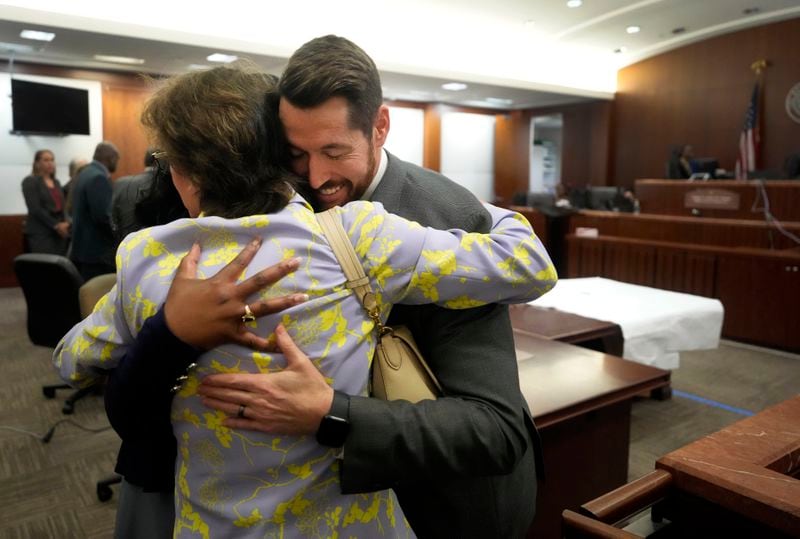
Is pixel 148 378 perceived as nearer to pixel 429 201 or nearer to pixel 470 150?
pixel 429 201

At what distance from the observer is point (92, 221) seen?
402 cm

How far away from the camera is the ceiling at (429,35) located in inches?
257

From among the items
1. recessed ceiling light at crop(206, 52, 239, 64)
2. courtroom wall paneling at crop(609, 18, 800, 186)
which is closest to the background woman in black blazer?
recessed ceiling light at crop(206, 52, 239, 64)

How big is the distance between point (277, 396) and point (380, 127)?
55 centimetres

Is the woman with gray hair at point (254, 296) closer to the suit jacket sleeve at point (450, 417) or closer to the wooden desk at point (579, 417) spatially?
the suit jacket sleeve at point (450, 417)

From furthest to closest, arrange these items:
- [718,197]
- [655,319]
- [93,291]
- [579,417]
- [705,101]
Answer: [705,101], [718,197], [655,319], [93,291], [579,417]

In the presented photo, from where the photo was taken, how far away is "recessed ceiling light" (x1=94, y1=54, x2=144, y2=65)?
742 centimetres

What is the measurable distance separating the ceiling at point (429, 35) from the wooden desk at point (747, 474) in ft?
20.6

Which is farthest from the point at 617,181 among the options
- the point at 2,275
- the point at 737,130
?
the point at 2,275

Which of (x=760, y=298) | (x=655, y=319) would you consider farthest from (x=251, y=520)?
(x=760, y=298)

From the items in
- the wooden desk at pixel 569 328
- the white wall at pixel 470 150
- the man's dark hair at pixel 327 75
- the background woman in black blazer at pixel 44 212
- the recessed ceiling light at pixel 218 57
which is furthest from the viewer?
the white wall at pixel 470 150

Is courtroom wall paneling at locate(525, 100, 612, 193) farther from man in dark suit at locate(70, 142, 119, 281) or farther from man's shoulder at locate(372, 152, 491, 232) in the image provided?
man's shoulder at locate(372, 152, 491, 232)

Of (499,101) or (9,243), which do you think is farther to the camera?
(499,101)

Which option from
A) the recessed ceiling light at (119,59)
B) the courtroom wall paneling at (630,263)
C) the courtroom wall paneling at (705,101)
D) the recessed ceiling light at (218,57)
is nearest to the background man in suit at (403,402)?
the courtroom wall paneling at (630,263)
